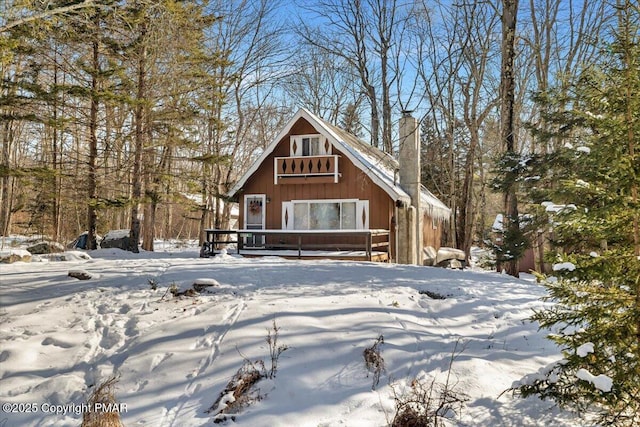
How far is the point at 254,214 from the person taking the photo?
1625cm

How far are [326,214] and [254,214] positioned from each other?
3108 millimetres

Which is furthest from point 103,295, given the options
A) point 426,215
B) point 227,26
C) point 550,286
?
point 227,26

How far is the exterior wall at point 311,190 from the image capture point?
48.3 feet

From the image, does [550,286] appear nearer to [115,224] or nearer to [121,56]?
[121,56]

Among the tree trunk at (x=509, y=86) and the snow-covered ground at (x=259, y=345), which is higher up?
the tree trunk at (x=509, y=86)

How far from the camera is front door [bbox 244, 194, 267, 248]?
1597 cm

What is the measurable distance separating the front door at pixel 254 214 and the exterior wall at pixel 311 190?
0.16 m

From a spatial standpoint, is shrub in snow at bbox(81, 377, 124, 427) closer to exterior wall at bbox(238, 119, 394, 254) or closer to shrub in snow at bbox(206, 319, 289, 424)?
shrub in snow at bbox(206, 319, 289, 424)

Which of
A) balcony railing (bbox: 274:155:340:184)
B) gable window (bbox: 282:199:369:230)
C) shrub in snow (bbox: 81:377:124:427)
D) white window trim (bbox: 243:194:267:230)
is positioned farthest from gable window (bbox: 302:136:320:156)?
shrub in snow (bbox: 81:377:124:427)

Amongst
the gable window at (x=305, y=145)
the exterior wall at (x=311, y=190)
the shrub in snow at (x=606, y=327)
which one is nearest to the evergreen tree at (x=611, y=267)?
the shrub in snow at (x=606, y=327)

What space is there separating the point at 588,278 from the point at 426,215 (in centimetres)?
1499

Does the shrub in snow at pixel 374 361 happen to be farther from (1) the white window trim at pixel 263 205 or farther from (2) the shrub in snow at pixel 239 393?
(1) the white window trim at pixel 263 205

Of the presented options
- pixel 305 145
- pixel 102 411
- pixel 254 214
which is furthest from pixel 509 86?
pixel 102 411

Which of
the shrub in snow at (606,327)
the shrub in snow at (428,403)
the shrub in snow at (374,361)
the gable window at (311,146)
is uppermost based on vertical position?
the gable window at (311,146)
